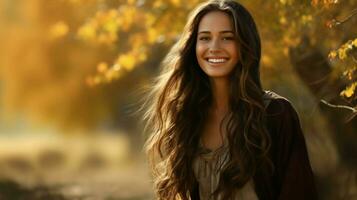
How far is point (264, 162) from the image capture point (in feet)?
11.8

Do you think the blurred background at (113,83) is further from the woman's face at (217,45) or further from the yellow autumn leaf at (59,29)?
the woman's face at (217,45)

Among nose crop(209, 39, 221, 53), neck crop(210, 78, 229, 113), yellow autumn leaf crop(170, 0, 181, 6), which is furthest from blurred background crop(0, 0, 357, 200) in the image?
nose crop(209, 39, 221, 53)

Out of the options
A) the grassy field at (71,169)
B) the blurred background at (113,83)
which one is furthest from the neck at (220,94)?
the grassy field at (71,169)

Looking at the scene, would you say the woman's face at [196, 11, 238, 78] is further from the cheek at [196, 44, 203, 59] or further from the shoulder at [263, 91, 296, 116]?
the shoulder at [263, 91, 296, 116]

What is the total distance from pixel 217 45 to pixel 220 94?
0.26 metres

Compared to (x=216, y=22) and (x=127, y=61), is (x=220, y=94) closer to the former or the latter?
(x=216, y=22)

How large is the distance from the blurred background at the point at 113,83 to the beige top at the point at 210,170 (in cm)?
169

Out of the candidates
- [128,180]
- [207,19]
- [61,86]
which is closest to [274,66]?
[207,19]

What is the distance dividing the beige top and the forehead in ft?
1.74

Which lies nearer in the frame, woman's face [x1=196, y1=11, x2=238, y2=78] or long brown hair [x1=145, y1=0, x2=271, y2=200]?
long brown hair [x1=145, y1=0, x2=271, y2=200]

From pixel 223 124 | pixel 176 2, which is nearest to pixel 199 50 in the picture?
→ pixel 223 124

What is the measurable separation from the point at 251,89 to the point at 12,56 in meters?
16.5

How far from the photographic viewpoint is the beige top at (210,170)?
366 centimetres

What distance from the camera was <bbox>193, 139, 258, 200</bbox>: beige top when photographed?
3.66 meters
